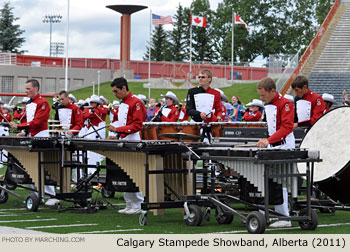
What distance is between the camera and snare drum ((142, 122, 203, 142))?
13.1 metres

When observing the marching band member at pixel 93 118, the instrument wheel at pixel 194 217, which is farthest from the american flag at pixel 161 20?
the instrument wheel at pixel 194 217

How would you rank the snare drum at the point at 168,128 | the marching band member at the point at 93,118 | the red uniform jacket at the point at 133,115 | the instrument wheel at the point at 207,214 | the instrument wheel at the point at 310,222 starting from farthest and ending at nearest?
the marching band member at the point at 93,118 → the snare drum at the point at 168,128 → the red uniform jacket at the point at 133,115 → the instrument wheel at the point at 207,214 → the instrument wheel at the point at 310,222

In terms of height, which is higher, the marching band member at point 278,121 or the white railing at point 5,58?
the white railing at point 5,58

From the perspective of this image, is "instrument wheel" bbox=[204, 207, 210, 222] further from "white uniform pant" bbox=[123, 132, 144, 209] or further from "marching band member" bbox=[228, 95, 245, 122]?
"marching band member" bbox=[228, 95, 245, 122]

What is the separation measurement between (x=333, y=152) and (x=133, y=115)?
2996 mm

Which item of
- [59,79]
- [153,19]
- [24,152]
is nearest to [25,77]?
[59,79]

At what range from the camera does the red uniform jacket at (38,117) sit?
12.2 metres

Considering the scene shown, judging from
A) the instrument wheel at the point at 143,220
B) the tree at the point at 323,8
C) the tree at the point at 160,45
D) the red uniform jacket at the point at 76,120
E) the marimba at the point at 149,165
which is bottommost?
the instrument wheel at the point at 143,220

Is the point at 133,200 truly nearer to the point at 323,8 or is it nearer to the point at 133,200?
the point at 133,200

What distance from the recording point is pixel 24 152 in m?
12.0

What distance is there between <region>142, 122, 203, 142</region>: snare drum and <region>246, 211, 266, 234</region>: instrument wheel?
4183 mm

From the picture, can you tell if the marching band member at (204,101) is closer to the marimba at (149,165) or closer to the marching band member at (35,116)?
the marimba at (149,165)

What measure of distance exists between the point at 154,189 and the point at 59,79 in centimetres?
5042

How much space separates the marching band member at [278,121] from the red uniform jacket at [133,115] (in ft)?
6.96
